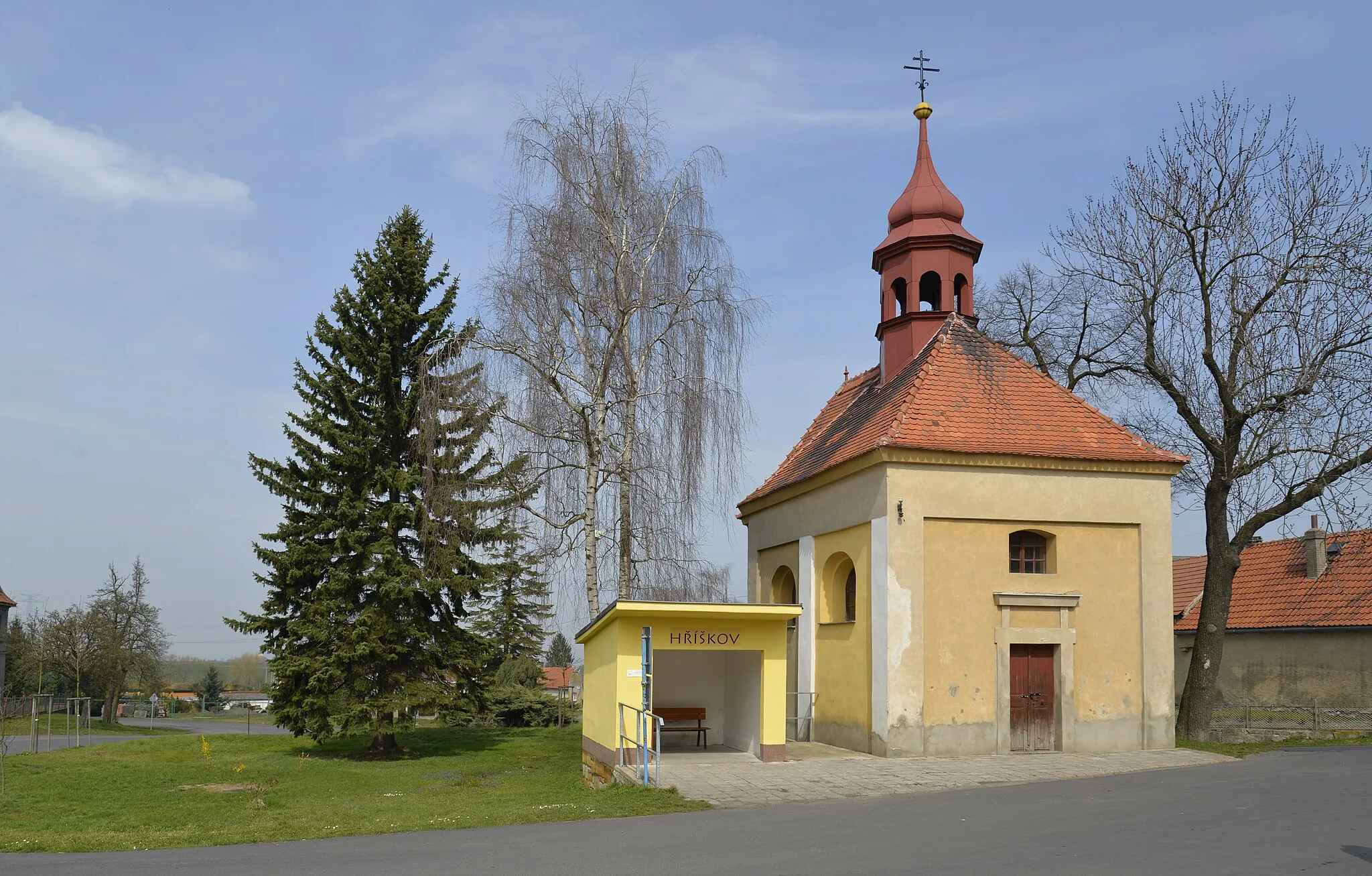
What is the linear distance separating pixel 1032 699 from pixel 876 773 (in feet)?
14.8

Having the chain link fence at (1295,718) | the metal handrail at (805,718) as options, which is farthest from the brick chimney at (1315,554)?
the metal handrail at (805,718)

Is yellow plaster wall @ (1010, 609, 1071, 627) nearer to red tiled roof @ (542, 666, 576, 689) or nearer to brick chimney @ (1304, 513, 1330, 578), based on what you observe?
brick chimney @ (1304, 513, 1330, 578)

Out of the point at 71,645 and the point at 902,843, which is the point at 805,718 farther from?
the point at 71,645

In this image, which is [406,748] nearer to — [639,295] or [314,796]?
[314,796]

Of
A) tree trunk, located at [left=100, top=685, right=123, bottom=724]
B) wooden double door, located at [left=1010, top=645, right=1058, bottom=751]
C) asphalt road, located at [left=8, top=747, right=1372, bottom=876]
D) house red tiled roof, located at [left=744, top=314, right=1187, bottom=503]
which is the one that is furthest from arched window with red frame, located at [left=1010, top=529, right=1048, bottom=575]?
tree trunk, located at [left=100, top=685, right=123, bottom=724]

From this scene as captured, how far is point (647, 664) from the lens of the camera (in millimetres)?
16734

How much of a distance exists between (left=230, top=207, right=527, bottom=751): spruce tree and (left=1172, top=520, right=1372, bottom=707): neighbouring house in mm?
22797

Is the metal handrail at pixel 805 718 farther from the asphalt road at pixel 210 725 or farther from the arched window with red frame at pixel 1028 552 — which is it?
the asphalt road at pixel 210 725

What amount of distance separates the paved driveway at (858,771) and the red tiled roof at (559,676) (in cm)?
4405

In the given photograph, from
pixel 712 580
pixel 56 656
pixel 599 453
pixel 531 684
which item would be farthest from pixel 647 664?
pixel 56 656

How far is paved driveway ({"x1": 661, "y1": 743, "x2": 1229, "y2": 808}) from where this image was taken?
1491cm

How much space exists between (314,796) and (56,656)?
41.0 meters

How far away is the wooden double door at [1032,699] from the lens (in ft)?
64.7

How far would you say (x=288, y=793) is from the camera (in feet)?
61.5
